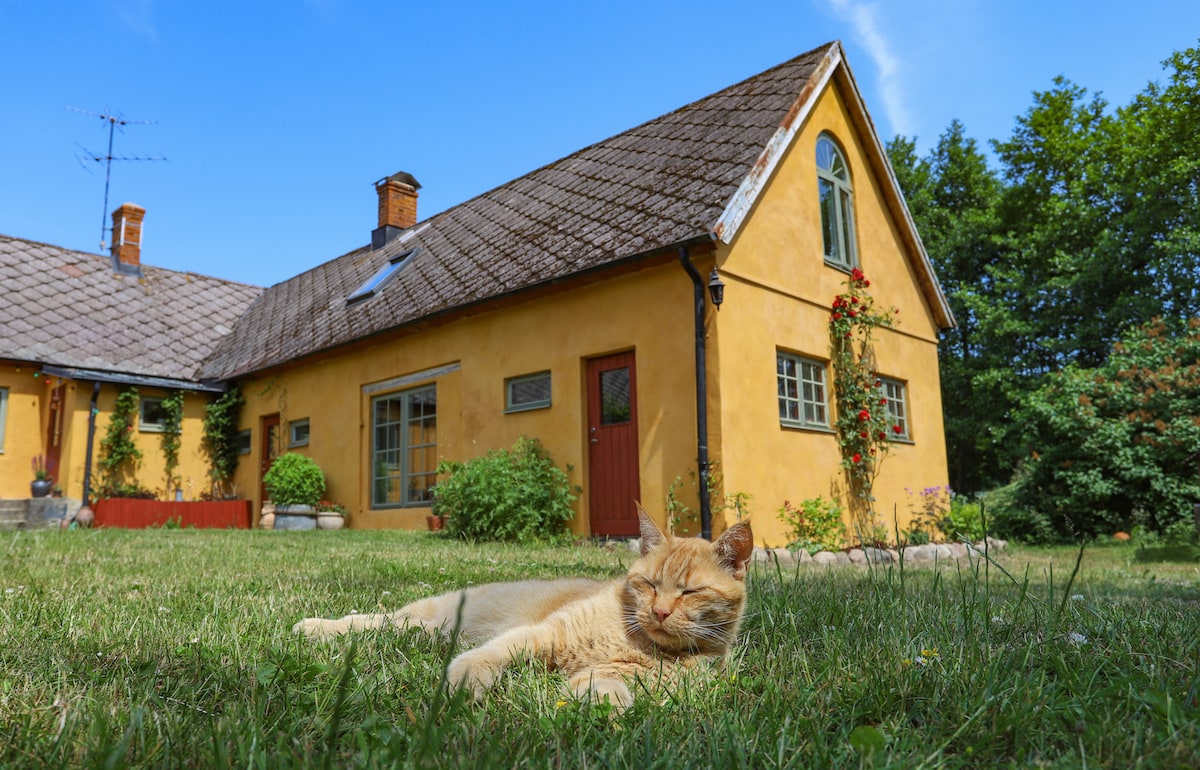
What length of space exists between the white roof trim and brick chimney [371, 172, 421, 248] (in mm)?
10537

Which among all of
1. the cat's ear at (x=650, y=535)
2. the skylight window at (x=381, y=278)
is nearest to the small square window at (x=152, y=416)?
the skylight window at (x=381, y=278)

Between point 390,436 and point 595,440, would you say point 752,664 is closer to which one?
point 595,440

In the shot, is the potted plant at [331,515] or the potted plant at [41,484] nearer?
the potted plant at [331,515]

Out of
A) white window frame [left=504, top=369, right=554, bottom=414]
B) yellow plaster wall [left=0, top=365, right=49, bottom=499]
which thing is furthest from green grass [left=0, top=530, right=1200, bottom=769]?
yellow plaster wall [left=0, top=365, right=49, bottom=499]

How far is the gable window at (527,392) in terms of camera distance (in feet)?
34.3

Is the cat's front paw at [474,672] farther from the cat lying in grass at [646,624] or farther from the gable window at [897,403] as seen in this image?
the gable window at [897,403]

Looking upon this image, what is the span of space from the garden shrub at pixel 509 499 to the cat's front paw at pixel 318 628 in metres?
6.28

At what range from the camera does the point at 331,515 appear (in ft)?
42.7

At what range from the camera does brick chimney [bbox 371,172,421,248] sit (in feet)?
58.5

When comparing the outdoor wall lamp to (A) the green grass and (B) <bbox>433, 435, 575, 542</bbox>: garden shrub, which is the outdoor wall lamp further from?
(A) the green grass

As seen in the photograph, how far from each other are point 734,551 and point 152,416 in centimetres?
1708

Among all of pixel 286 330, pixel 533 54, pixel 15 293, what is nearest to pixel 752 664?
pixel 533 54

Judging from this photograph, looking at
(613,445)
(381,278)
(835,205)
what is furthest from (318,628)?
(381,278)

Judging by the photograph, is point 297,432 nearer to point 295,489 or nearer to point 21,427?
point 295,489
